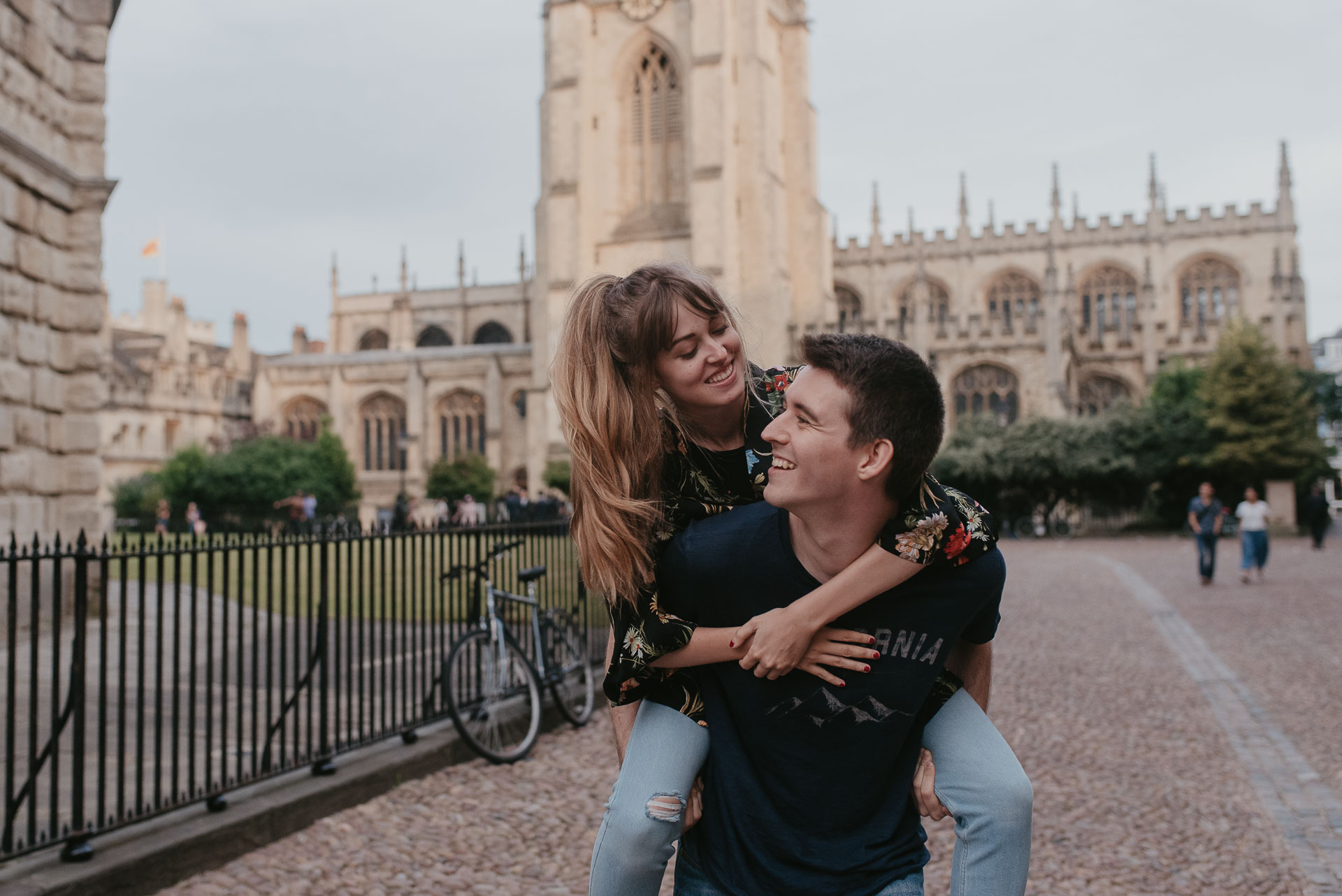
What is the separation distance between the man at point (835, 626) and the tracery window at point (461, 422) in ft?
134

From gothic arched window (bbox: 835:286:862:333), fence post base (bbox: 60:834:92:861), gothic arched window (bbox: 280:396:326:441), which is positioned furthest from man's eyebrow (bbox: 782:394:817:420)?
gothic arched window (bbox: 280:396:326:441)

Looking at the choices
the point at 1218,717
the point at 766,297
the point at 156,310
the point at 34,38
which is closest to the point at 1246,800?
the point at 1218,717

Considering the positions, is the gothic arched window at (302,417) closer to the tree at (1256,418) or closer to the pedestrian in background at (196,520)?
the pedestrian in background at (196,520)

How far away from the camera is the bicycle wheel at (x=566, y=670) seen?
6105mm

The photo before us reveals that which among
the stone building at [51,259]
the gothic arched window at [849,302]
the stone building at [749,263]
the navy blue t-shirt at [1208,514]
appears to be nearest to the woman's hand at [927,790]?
the stone building at [51,259]

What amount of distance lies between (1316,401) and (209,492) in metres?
35.8

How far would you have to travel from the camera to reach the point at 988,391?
32625 mm

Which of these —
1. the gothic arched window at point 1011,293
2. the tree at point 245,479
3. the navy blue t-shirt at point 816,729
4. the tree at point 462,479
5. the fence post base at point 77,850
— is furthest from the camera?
the gothic arched window at point 1011,293

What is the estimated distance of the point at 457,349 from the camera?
144 ft

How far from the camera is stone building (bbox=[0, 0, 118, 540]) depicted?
855cm

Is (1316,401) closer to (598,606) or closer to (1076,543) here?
(1076,543)

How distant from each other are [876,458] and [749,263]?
31475 mm

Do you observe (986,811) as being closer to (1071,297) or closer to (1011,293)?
(1071,297)

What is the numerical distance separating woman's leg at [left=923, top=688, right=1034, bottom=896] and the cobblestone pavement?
2383mm
